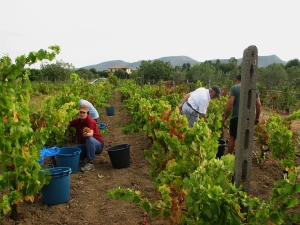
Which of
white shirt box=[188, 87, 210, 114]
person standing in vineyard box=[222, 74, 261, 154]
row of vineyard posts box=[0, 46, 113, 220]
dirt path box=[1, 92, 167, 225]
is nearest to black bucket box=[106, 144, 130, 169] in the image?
dirt path box=[1, 92, 167, 225]

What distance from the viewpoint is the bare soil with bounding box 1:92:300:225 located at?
3430mm

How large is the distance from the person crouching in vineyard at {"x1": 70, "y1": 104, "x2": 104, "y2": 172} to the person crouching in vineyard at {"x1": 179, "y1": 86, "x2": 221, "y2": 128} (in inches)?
70.1

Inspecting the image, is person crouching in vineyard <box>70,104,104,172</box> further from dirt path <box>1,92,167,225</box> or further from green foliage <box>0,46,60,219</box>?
green foliage <box>0,46,60,219</box>

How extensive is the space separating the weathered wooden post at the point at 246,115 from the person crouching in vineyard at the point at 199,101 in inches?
120

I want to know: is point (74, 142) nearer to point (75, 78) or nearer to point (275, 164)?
point (75, 78)

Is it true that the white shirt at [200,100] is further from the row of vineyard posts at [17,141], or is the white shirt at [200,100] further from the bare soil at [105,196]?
the row of vineyard posts at [17,141]

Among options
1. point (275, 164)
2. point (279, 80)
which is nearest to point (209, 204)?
point (275, 164)

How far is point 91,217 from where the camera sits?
3520mm


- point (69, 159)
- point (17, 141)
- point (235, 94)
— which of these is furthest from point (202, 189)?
point (235, 94)

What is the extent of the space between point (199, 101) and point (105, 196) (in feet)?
7.76

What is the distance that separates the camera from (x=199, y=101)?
5.14 metres

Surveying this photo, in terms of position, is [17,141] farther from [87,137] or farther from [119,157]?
[119,157]

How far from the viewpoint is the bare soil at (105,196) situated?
343 centimetres

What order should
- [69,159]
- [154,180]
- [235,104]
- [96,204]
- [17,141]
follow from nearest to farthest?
1. [17,141]
2. [154,180]
3. [96,204]
4. [69,159]
5. [235,104]
